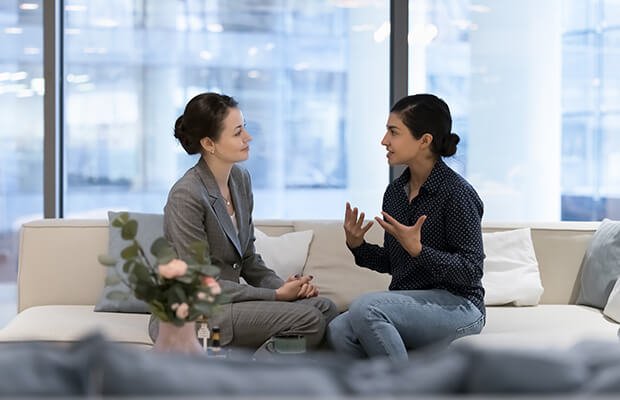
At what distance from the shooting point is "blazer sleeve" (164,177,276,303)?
10.8 feet

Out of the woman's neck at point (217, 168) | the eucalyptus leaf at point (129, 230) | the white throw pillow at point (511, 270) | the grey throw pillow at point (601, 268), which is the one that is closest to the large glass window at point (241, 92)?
the white throw pillow at point (511, 270)

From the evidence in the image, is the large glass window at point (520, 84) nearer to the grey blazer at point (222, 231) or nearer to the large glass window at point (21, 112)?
the grey blazer at point (222, 231)

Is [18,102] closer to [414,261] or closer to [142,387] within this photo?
[414,261]

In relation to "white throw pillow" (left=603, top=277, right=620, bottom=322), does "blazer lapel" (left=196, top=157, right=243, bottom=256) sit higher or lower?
higher

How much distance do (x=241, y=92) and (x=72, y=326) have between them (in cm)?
184

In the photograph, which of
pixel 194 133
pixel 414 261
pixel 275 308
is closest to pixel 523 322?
pixel 414 261

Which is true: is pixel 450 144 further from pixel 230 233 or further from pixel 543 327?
pixel 230 233

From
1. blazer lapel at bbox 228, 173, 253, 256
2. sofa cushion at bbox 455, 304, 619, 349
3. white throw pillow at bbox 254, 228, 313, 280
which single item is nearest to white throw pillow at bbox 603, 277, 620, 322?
sofa cushion at bbox 455, 304, 619, 349

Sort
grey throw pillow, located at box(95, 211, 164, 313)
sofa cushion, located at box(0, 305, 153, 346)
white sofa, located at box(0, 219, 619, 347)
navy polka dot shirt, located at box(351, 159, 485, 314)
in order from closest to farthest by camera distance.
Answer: navy polka dot shirt, located at box(351, 159, 485, 314) < sofa cushion, located at box(0, 305, 153, 346) < white sofa, located at box(0, 219, 619, 347) < grey throw pillow, located at box(95, 211, 164, 313)

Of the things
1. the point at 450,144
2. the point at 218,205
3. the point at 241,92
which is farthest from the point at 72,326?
the point at 241,92

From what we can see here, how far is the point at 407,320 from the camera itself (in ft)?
10.4

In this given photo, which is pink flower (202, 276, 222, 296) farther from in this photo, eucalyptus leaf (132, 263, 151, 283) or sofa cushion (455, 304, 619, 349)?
sofa cushion (455, 304, 619, 349)

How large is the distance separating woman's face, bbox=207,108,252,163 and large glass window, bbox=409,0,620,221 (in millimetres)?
1592

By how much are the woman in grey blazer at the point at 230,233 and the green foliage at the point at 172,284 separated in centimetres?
82
